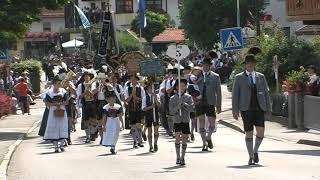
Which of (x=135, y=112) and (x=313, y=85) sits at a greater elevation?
(x=313, y=85)

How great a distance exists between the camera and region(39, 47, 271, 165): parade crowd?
1356 cm

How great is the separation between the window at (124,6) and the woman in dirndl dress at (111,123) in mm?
75627

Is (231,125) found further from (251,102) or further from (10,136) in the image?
(251,102)

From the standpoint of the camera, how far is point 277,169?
1300 cm

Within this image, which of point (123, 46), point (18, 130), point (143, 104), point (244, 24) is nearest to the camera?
point (143, 104)

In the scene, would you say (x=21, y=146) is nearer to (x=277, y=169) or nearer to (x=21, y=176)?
(x=21, y=176)

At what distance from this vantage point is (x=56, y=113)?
59.8 feet

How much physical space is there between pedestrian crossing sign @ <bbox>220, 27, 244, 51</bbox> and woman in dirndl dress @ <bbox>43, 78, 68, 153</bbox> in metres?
9.97

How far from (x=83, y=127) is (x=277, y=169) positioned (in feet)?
29.9

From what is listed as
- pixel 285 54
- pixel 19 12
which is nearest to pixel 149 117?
pixel 19 12

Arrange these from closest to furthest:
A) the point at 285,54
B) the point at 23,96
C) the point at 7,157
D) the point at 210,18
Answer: the point at 7,157 → the point at 285,54 → the point at 23,96 → the point at 210,18

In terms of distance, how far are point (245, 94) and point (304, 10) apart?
475 inches

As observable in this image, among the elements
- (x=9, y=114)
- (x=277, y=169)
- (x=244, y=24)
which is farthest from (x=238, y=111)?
(x=244, y=24)

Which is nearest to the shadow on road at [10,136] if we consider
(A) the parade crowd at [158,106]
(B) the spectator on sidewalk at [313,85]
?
(A) the parade crowd at [158,106]
